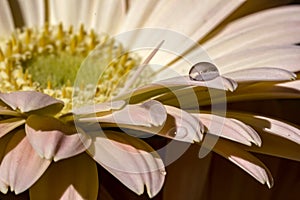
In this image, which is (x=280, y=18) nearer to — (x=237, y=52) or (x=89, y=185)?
(x=237, y=52)

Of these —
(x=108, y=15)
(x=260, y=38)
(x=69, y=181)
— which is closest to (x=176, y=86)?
(x=69, y=181)

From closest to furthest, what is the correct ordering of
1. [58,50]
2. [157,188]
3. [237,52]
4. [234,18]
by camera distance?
[157,188], [237,52], [234,18], [58,50]

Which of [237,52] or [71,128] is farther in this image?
[237,52]

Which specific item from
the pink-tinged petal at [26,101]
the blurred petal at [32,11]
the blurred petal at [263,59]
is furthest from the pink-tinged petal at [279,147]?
the blurred petal at [32,11]

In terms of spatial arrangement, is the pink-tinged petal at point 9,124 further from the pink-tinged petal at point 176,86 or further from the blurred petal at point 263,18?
the blurred petal at point 263,18

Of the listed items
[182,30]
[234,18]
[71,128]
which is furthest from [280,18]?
[71,128]

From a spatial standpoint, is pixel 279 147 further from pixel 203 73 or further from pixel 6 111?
pixel 6 111

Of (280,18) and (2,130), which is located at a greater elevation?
(280,18)
